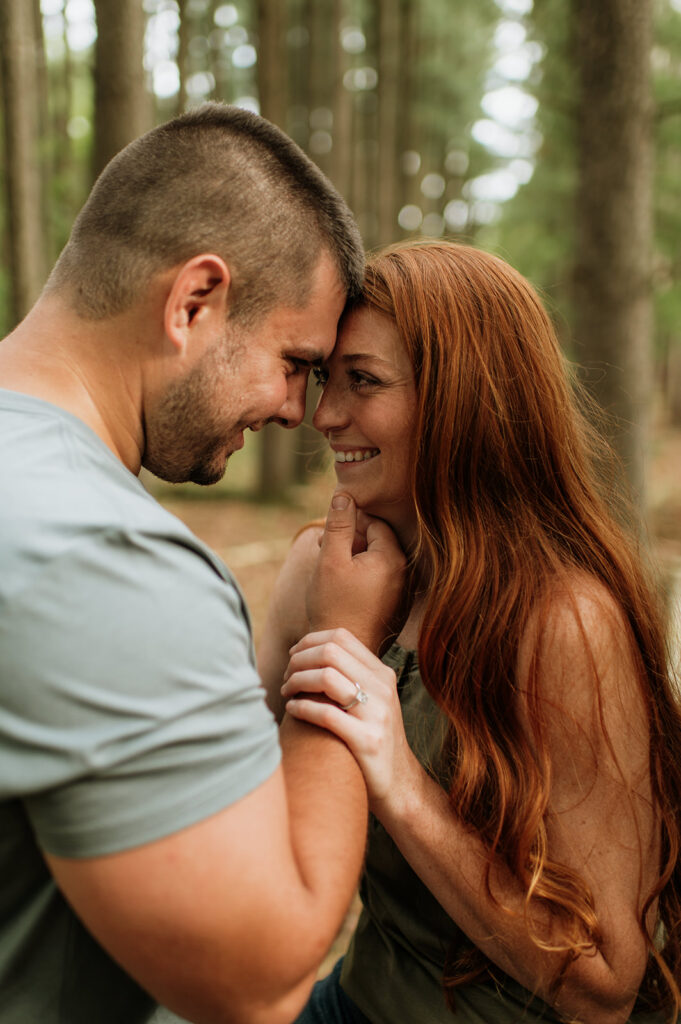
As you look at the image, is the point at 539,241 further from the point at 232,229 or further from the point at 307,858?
the point at 307,858

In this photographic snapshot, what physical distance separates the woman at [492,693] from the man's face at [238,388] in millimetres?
264

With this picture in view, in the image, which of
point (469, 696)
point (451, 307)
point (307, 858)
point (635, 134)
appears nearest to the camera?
point (307, 858)

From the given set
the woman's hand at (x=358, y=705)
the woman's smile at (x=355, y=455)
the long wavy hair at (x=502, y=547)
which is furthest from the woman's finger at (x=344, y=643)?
the woman's smile at (x=355, y=455)

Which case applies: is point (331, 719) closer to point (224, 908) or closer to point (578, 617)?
point (224, 908)

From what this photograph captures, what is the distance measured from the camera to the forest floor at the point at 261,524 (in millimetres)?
9289

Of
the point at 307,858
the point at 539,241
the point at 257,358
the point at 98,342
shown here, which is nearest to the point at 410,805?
the point at 307,858

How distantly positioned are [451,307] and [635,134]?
4.36 m

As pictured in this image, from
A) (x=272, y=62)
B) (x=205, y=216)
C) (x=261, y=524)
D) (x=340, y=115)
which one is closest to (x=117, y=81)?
(x=205, y=216)

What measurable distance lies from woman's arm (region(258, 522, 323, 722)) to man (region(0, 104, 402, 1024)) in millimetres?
1036

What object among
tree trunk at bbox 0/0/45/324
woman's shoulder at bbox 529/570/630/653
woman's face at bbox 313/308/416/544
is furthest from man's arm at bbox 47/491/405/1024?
tree trunk at bbox 0/0/45/324

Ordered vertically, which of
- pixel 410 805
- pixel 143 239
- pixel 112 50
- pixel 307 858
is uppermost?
pixel 112 50

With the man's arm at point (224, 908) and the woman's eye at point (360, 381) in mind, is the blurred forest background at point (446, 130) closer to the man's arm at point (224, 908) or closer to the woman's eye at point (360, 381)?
the woman's eye at point (360, 381)

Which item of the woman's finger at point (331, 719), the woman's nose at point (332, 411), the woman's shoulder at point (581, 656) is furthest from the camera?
the woman's nose at point (332, 411)

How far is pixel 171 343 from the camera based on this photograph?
188 cm
